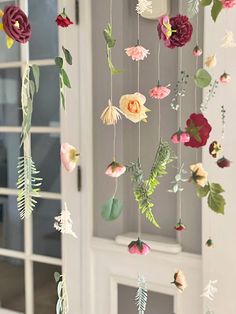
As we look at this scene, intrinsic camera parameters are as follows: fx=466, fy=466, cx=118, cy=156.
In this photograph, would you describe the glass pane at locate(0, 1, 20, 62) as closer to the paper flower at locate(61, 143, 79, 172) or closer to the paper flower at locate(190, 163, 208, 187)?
the paper flower at locate(61, 143, 79, 172)

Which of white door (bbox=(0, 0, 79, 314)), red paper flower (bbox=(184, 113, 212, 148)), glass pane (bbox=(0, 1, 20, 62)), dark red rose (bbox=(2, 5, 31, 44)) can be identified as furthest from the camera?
glass pane (bbox=(0, 1, 20, 62))

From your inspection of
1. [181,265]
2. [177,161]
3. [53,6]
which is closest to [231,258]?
[181,265]

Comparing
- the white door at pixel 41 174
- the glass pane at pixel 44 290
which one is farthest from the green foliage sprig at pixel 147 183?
the glass pane at pixel 44 290

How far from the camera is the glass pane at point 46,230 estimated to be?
1932 millimetres

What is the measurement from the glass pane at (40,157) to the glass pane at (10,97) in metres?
0.07

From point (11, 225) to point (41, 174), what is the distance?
293 mm

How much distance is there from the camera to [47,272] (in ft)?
6.45

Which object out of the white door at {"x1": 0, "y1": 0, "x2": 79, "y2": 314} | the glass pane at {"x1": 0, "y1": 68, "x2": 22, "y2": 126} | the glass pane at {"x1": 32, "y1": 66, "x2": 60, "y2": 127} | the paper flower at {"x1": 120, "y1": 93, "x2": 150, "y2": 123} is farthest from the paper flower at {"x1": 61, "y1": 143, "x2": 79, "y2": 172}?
the glass pane at {"x1": 0, "y1": 68, "x2": 22, "y2": 126}

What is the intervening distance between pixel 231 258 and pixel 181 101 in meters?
0.53

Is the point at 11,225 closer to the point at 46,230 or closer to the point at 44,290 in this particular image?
the point at 46,230

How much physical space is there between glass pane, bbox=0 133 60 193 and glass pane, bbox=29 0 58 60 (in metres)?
0.34

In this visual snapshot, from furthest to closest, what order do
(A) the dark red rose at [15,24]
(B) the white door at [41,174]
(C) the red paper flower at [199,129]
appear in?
(B) the white door at [41,174]
(C) the red paper flower at [199,129]
(A) the dark red rose at [15,24]

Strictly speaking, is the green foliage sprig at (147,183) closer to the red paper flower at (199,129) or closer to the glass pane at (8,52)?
the red paper flower at (199,129)

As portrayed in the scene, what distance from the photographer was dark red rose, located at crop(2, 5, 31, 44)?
0.85m
